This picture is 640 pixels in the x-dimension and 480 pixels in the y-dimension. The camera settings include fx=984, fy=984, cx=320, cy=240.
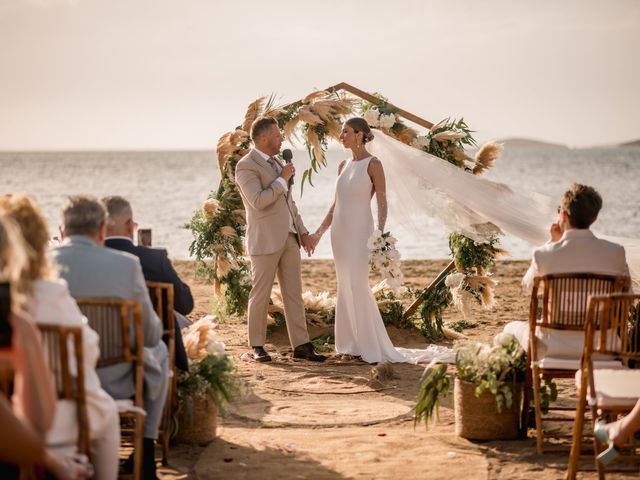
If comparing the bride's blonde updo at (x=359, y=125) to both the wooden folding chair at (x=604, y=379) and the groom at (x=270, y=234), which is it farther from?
the wooden folding chair at (x=604, y=379)

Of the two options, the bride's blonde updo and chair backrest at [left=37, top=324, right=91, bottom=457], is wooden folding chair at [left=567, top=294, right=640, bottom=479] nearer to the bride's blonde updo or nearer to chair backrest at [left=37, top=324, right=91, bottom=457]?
chair backrest at [left=37, top=324, right=91, bottom=457]

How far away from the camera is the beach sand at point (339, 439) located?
5.46 meters

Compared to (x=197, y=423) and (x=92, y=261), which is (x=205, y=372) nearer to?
(x=197, y=423)

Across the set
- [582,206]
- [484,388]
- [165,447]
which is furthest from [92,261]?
[582,206]

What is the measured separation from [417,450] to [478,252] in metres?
4.34

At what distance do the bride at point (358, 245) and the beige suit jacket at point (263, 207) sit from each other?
0.41m

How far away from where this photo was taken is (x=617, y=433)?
4547 mm

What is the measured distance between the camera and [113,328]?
15.1 ft

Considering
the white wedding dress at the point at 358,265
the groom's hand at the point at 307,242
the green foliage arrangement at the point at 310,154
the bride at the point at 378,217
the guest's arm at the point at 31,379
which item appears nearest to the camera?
the guest's arm at the point at 31,379

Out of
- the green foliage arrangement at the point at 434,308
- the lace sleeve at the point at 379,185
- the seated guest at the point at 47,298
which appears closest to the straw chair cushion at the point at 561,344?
the seated guest at the point at 47,298

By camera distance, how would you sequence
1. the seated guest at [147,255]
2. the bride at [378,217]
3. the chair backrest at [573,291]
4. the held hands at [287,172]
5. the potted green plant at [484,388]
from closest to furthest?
the chair backrest at [573,291] < the seated guest at [147,255] < the potted green plant at [484,388] < the held hands at [287,172] < the bride at [378,217]

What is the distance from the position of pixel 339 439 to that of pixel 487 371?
103 cm

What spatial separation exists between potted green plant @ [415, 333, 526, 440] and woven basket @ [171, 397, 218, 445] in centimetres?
128

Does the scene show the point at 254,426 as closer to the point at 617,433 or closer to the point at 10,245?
the point at 617,433
